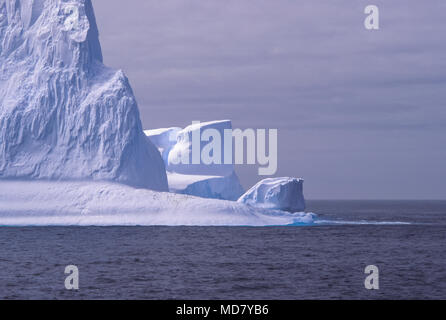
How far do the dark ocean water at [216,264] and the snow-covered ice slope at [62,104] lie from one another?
13.3 feet

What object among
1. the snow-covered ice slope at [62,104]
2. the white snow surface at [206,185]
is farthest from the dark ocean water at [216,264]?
the white snow surface at [206,185]

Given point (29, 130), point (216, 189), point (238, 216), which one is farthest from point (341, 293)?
point (216, 189)

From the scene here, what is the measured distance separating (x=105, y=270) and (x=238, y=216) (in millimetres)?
17568

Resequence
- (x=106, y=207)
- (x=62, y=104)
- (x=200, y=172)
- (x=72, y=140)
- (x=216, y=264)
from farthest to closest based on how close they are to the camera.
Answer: (x=200, y=172), (x=62, y=104), (x=72, y=140), (x=106, y=207), (x=216, y=264)

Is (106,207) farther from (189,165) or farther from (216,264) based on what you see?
(189,165)

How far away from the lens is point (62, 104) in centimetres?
4259

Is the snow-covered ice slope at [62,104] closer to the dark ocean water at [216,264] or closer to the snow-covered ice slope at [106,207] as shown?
the snow-covered ice slope at [106,207]

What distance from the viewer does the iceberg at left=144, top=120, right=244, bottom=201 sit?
6083cm

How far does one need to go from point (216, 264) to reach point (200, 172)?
131 ft

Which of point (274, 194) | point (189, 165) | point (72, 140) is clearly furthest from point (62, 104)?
point (189, 165)

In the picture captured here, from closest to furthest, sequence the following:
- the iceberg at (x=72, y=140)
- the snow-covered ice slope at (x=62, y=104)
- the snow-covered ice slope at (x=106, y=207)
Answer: the snow-covered ice slope at (x=106, y=207)
the iceberg at (x=72, y=140)
the snow-covered ice slope at (x=62, y=104)

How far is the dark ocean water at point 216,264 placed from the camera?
63.4 feet

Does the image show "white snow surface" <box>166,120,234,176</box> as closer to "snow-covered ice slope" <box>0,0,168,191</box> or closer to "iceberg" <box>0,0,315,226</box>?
"iceberg" <box>0,0,315,226</box>

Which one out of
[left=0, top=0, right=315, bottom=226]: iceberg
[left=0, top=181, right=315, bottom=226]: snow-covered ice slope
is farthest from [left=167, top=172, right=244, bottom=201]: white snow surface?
[left=0, top=181, right=315, bottom=226]: snow-covered ice slope
